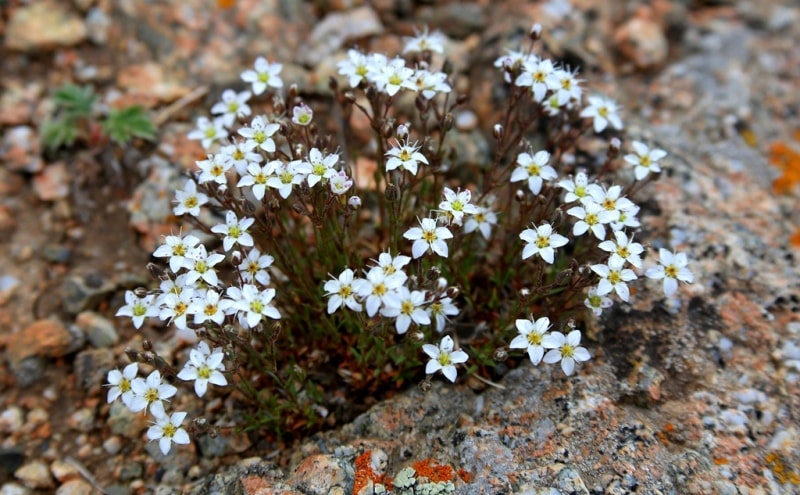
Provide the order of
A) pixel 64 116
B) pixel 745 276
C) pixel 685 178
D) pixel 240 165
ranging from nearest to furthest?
pixel 240 165, pixel 745 276, pixel 685 178, pixel 64 116

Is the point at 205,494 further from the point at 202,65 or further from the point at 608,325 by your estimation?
the point at 202,65

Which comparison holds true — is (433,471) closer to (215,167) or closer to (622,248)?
(622,248)

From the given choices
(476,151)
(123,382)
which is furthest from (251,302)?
(476,151)

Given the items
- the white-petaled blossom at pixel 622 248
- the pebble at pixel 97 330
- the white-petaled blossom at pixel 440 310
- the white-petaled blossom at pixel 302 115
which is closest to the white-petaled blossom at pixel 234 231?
the white-petaled blossom at pixel 302 115

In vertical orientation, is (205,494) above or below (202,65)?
below

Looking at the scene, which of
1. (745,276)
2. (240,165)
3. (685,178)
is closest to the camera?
(240,165)

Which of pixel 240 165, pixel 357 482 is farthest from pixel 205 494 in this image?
pixel 240 165

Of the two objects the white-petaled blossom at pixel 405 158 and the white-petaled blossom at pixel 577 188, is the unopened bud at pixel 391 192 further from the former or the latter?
the white-petaled blossom at pixel 577 188
